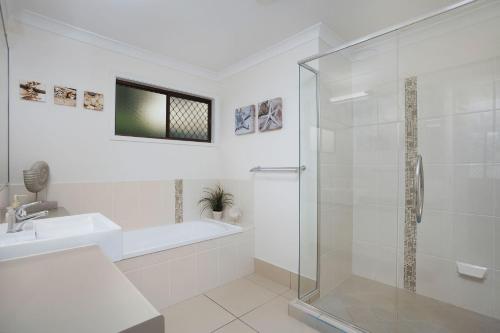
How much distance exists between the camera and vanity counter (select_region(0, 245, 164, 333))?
52cm

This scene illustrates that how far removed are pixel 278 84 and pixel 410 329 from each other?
7.31 feet

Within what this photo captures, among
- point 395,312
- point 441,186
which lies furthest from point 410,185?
point 395,312

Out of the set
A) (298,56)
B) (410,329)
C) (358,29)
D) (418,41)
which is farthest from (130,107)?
(410,329)

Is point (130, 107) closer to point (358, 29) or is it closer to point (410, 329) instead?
point (358, 29)

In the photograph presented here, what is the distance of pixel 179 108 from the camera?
119 inches

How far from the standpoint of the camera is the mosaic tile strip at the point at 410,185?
203 centimetres

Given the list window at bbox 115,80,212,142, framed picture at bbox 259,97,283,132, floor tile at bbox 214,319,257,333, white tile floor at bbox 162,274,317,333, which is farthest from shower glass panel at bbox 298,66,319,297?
window at bbox 115,80,212,142

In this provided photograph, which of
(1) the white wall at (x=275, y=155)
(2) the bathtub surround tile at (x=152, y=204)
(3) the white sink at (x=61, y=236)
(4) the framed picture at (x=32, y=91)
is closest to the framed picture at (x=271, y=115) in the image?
(1) the white wall at (x=275, y=155)

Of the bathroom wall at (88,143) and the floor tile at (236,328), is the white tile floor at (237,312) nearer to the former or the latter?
the floor tile at (236,328)

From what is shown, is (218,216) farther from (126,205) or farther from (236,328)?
(236,328)

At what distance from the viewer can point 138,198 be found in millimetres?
2566

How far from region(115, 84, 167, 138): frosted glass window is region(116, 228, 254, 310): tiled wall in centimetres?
137

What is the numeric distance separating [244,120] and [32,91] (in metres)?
1.89

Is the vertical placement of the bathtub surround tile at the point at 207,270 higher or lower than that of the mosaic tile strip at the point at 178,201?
lower
